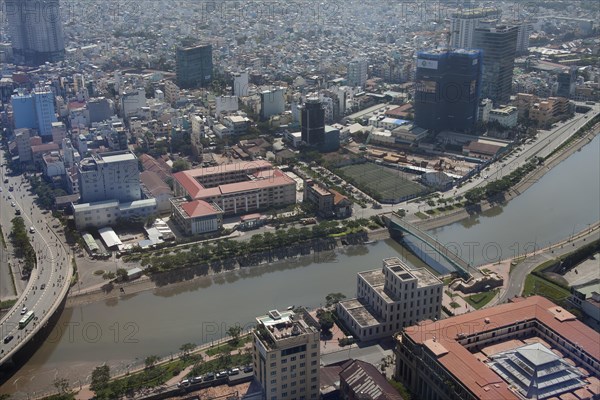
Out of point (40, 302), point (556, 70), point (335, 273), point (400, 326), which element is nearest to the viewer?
point (400, 326)

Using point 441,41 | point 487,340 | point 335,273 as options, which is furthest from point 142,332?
point 441,41

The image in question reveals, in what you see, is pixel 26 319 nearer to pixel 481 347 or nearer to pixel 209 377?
pixel 209 377

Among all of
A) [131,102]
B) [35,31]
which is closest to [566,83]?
[131,102]

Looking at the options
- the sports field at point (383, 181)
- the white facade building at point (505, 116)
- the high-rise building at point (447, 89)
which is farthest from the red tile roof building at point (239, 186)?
the white facade building at point (505, 116)

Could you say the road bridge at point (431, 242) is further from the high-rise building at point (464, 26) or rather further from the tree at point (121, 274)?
the high-rise building at point (464, 26)

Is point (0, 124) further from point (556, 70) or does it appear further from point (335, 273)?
point (556, 70)
